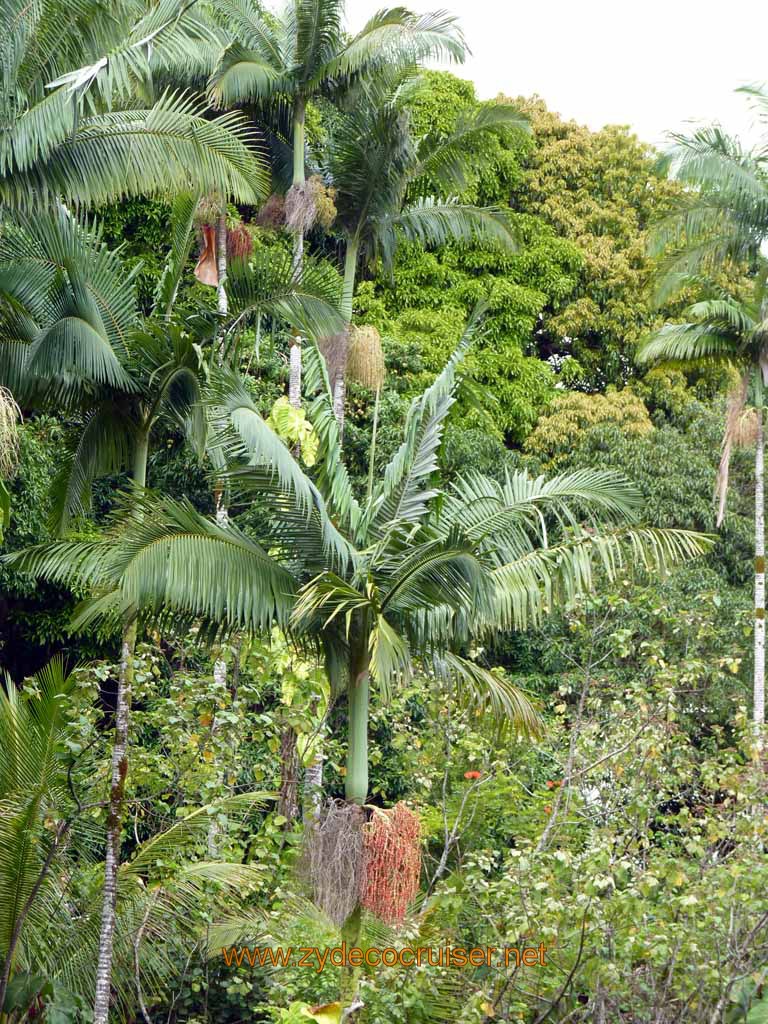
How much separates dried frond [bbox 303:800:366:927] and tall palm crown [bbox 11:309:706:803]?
50 cm

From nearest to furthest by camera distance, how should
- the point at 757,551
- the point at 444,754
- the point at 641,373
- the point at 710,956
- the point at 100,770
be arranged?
the point at 710,956 → the point at 100,770 → the point at 444,754 → the point at 757,551 → the point at 641,373

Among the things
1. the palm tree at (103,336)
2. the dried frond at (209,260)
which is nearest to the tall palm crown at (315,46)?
the dried frond at (209,260)

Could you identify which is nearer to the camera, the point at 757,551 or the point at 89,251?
the point at 89,251

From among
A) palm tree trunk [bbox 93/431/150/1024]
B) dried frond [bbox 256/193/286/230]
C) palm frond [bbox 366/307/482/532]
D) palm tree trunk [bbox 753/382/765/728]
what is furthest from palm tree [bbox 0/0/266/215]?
palm tree trunk [bbox 753/382/765/728]

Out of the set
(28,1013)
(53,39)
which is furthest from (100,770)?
(53,39)

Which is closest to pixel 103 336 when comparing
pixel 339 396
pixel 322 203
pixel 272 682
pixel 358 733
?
pixel 358 733

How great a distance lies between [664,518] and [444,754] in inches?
339

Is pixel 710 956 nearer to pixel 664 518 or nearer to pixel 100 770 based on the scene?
pixel 100 770

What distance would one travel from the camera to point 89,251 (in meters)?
10.6

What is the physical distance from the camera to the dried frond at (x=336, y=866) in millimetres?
8305

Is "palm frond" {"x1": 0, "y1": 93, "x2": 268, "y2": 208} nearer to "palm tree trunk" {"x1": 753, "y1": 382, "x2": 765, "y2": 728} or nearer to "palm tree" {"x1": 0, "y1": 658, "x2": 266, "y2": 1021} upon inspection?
"palm tree" {"x1": 0, "y1": 658, "x2": 266, "y2": 1021}

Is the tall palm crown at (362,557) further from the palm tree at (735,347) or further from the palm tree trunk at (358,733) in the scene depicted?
the palm tree at (735,347)

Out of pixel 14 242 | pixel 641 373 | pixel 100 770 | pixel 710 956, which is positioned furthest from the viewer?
pixel 641 373

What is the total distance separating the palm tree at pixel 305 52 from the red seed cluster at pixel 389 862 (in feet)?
24.8
